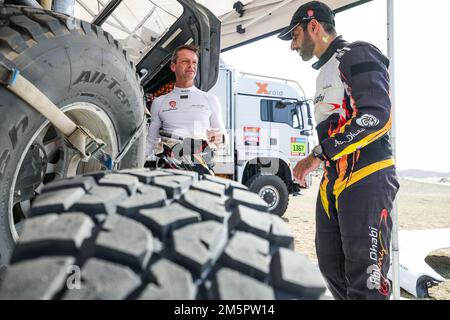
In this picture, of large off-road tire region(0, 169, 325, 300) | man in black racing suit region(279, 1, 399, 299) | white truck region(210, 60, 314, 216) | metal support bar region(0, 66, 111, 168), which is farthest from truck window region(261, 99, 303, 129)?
large off-road tire region(0, 169, 325, 300)

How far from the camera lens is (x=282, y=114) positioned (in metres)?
6.07

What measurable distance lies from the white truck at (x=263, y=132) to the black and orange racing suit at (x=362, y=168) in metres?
4.02

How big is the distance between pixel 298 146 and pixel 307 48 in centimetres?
466

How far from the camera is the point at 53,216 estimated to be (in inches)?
17.4

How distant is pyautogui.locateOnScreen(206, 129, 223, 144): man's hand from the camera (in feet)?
5.67

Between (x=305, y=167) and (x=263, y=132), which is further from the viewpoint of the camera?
(x=263, y=132)

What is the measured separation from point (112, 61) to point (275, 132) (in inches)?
206

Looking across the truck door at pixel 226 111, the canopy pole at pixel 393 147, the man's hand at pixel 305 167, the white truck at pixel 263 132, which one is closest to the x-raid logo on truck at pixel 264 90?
the white truck at pixel 263 132

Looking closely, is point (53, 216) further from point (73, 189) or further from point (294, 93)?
point (294, 93)

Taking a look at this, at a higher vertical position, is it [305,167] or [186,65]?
[186,65]

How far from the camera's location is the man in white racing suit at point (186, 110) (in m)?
1.81

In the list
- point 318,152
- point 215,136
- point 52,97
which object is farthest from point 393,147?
point 52,97

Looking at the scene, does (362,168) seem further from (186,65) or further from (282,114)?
(282,114)

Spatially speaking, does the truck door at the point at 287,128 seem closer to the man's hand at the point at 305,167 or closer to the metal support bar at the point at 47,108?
the man's hand at the point at 305,167
